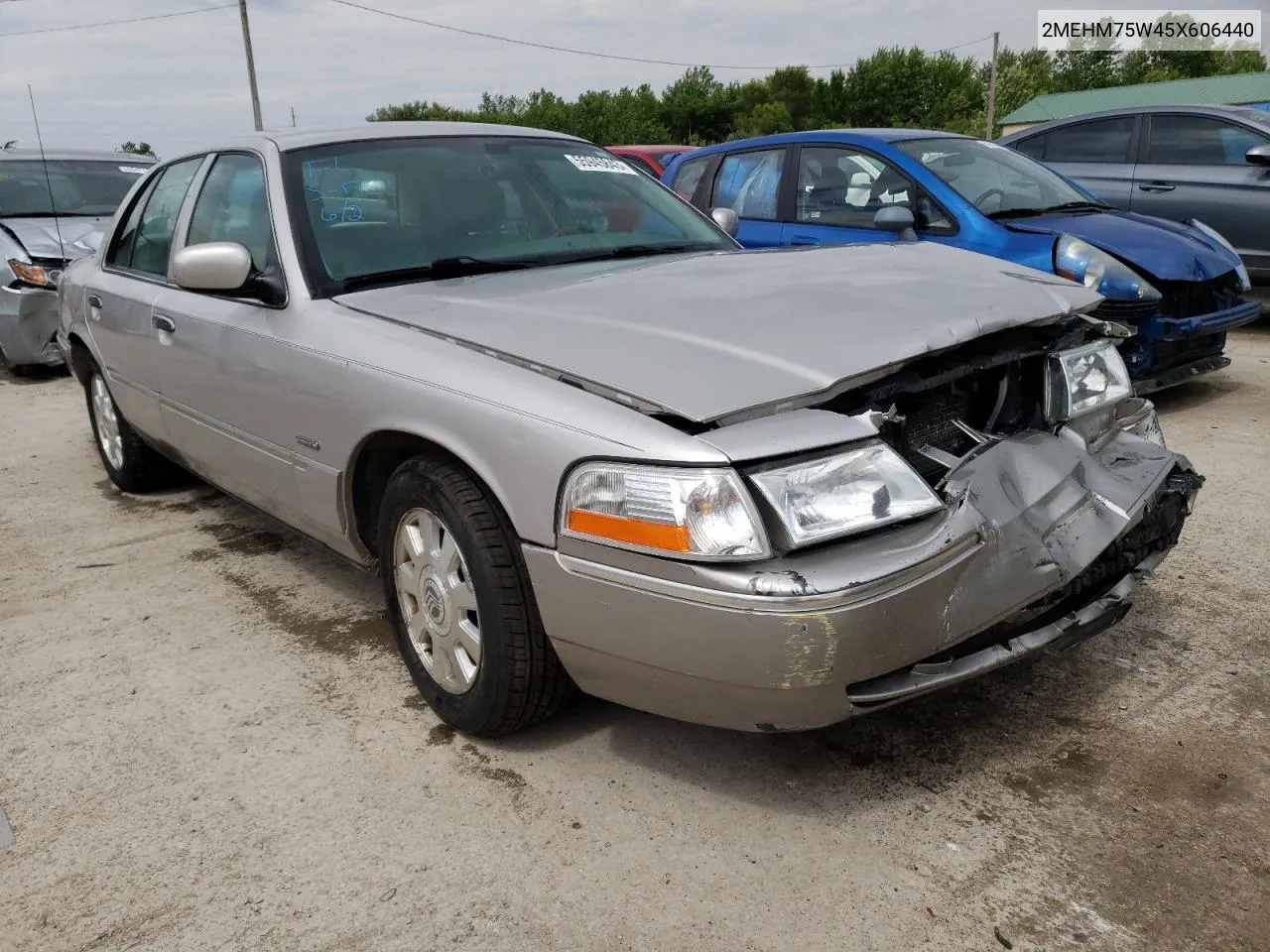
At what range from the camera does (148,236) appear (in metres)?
4.18

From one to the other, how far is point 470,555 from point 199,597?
1.73m

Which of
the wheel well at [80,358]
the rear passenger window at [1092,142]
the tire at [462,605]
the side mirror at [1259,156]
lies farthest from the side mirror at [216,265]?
the rear passenger window at [1092,142]

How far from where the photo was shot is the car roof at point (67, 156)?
8.64m

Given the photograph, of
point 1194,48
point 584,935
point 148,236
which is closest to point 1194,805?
point 584,935

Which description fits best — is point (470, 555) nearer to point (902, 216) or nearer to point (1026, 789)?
point (1026, 789)

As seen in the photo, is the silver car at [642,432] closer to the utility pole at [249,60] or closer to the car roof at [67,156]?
the car roof at [67,156]

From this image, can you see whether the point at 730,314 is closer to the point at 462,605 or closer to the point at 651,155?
the point at 462,605

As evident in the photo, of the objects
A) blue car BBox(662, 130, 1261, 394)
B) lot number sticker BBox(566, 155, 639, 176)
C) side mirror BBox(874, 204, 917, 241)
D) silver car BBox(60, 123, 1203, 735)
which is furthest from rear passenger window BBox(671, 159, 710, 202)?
silver car BBox(60, 123, 1203, 735)

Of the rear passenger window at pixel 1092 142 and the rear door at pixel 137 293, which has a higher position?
the rear passenger window at pixel 1092 142

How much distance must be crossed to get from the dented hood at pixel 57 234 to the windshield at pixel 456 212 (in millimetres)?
5236

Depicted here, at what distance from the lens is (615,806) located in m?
2.33

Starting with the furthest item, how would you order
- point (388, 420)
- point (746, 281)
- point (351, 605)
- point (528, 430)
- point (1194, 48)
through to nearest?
point (1194, 48), point (351, 605), point (746, 281), point (388, 420), point (528, 430)

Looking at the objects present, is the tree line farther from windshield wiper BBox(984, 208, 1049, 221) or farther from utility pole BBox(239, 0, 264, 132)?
windshield wiper BBox(984, 208, 1049, 221)

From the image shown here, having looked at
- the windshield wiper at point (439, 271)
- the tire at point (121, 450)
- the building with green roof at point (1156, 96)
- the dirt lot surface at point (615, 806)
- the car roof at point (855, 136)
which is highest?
the building with green roof at point (1156, 96)
